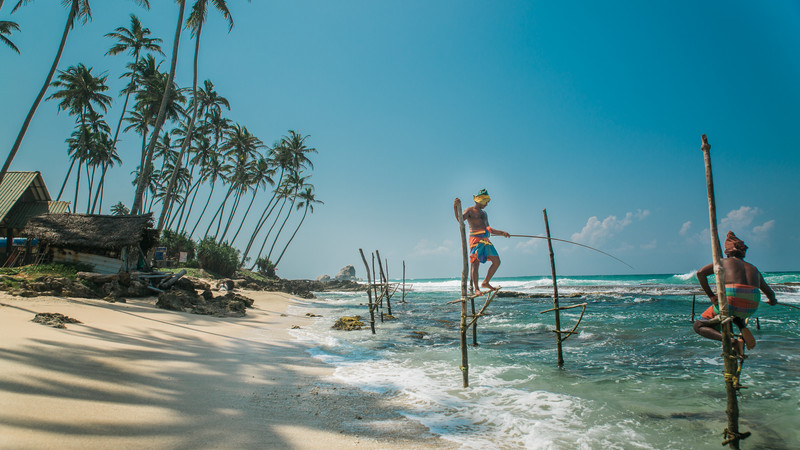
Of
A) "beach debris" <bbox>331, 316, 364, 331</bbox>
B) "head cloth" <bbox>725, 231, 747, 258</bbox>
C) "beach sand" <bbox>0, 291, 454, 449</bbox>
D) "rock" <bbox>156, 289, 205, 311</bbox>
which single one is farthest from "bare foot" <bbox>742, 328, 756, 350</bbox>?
"rock" <bbox>156, 289, 205, 311</bbox>

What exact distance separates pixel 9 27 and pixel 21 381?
84.9 feet

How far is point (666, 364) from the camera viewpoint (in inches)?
322

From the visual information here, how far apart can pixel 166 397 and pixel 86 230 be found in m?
15.3

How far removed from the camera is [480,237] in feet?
22.8

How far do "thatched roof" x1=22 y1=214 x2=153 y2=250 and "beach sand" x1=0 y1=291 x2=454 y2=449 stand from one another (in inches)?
327

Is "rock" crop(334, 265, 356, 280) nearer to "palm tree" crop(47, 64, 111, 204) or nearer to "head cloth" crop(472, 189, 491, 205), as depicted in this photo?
"palm tree" crop(47, 64, 111, 204)

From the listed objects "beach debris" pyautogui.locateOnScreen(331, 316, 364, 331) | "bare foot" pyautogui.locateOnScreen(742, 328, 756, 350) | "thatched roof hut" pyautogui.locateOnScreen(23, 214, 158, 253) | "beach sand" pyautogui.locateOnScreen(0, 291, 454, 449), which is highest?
"thatched roof hut" pyautogui.locateOnScreen(23, 214, 158, 253)

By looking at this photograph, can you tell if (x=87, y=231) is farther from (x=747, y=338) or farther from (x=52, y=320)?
(x=747, y=338)

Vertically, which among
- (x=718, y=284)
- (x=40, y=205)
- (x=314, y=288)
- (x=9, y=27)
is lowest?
(x=314, y=288)

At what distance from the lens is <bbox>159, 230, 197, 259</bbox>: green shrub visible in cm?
3042

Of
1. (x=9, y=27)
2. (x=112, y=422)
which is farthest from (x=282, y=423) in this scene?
(x=9, y=27)

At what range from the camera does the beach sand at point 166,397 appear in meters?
3.12

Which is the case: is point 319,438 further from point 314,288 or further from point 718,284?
point 314,288

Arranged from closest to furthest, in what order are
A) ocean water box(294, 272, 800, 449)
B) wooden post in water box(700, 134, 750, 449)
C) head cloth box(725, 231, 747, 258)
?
wooden post in water box(700, 134, 750, 449), head cloth box(725, 231, 747, 258), ocean water box(294, 272, 800, 449)
